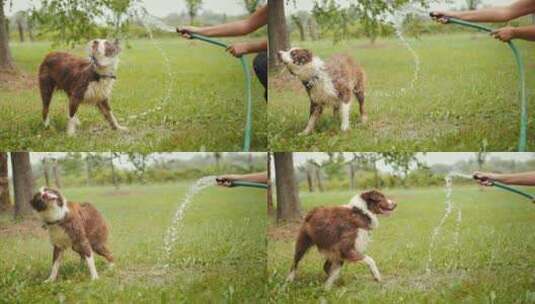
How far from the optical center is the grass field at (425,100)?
5.90 meters

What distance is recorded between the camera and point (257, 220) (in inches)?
243

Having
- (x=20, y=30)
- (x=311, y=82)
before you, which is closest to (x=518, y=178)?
(x=311, y=82)

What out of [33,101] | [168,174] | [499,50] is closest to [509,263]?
[499,50]

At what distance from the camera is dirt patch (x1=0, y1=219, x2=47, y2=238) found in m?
6.00

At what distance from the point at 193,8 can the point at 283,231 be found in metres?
1.51

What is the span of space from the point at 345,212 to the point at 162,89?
1.37 meters

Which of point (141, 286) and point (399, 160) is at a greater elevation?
point (399, 160)

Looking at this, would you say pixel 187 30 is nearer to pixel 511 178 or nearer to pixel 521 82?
pixel 521 82

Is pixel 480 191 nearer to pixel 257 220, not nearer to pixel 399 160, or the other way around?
pixel 399 160

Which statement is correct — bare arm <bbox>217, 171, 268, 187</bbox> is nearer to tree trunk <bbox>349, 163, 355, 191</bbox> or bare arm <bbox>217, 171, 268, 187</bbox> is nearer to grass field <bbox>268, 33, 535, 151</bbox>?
grass field <bbox>268, 33, 535, 151</bbox>

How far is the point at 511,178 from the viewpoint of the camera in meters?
5.91

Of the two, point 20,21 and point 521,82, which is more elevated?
point 20,21

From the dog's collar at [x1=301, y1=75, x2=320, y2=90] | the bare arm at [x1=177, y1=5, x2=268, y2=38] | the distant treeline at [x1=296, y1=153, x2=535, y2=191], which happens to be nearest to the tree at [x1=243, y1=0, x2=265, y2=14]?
the bare arm at [x1=177, y1=5, x2=268, y2=38]

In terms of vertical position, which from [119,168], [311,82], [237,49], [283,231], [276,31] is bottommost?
[283,231]
